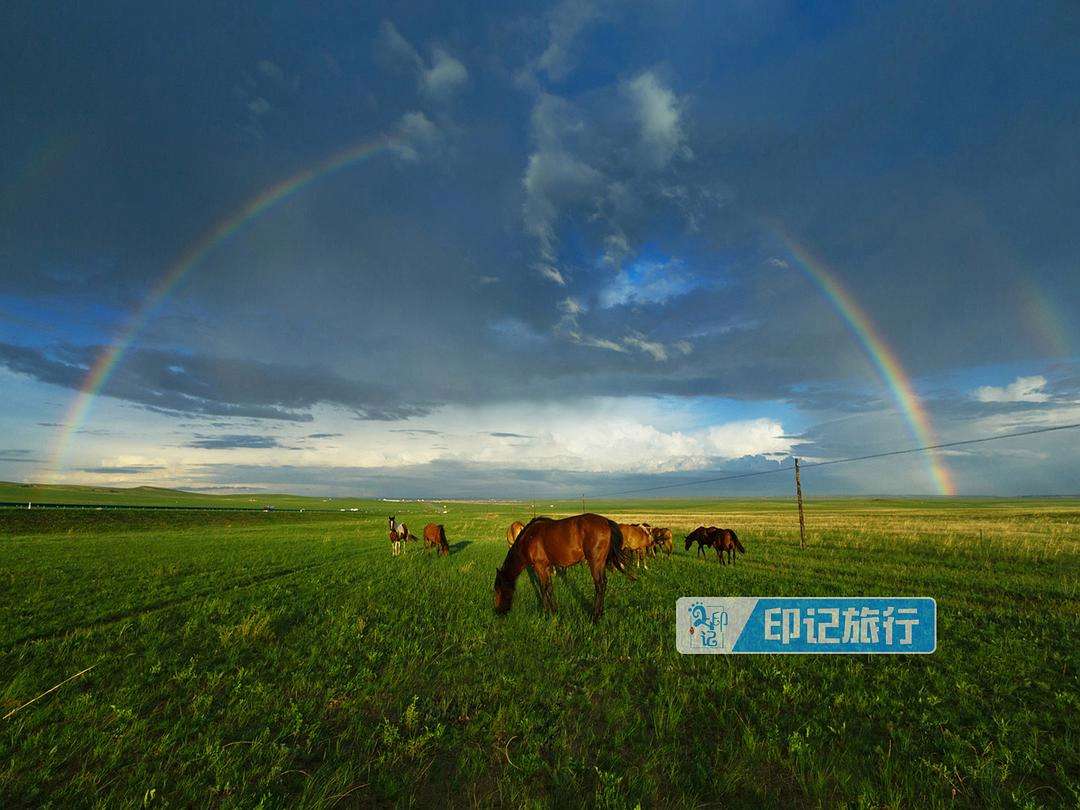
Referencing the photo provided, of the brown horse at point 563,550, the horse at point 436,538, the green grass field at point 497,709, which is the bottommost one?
the horse at point 436,538

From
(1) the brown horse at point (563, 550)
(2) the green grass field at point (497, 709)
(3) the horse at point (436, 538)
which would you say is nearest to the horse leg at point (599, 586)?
(1) the brown horse at point (563, 550)

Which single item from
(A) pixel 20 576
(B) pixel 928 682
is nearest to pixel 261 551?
(A) pixel 20 576

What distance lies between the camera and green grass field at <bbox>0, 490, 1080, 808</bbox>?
4.37 metres

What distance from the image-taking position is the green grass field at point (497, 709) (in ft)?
14.3

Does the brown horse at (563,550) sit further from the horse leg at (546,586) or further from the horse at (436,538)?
the horse at (436,538)

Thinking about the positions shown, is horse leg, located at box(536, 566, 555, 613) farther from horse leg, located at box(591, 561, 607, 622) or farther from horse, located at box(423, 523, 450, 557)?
Result: horse, located at box(423, 523, 450, 557)

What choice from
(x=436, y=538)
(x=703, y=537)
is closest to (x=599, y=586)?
(x=703, y=537)

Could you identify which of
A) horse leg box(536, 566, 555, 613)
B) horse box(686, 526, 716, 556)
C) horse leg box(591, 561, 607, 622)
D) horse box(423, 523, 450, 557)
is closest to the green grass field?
horse leg box(591, 561, 607, 622)

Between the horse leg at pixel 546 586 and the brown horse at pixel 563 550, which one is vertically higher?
the brown horse at pixel 563 550

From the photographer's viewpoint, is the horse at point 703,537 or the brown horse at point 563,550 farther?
the horse at point 703,537

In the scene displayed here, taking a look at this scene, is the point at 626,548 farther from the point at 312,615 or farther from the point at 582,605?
the point at 312,615

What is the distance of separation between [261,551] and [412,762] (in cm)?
2542

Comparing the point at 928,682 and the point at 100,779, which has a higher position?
the point at 100,779

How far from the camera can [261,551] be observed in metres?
24.7
